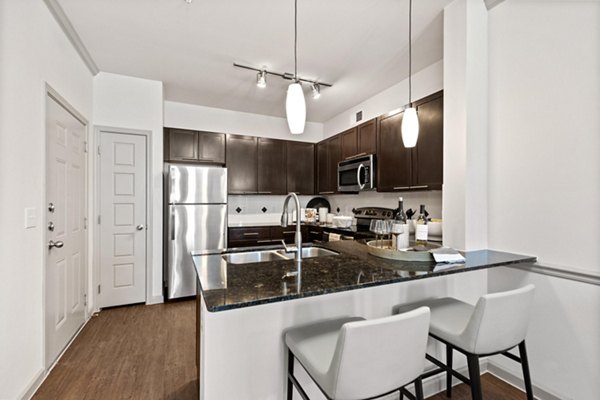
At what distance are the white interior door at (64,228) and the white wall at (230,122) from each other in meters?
1.49

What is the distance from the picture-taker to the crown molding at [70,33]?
213 cm

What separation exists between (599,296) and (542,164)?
2.62 feet

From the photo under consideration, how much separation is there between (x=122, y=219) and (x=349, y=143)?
3.13m

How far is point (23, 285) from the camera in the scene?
1766 mm

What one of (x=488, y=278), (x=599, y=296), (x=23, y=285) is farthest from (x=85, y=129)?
(x=599, y=296)

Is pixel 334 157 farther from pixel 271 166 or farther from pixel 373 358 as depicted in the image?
pixel 373 358

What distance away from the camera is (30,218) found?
1.83 m

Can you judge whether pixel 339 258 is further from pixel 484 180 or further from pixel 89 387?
pixel 89 387

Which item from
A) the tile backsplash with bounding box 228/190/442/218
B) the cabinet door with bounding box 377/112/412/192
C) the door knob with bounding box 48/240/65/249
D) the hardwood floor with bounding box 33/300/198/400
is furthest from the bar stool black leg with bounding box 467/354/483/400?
the door knob with bounding box 48/240/65/249

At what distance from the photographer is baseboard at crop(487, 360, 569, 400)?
67.7 inches

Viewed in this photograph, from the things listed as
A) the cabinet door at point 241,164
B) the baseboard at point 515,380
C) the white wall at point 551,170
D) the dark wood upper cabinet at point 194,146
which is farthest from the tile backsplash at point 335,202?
the baseboard at point 515,380

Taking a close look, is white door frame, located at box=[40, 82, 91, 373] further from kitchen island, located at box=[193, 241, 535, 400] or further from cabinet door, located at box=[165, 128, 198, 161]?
kitchen island, located at box=[193, 241, 535, 400]

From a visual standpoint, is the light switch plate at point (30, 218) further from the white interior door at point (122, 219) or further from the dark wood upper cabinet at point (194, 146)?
the dark wood upper cabinet at point (194, 146)

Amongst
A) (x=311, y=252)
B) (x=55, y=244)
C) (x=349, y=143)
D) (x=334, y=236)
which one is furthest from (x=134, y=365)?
(x=349, y=143)
